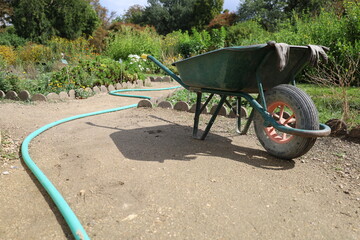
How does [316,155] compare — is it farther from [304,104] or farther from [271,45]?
[271,45]

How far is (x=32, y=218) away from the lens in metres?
1.56

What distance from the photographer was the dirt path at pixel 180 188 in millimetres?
1469

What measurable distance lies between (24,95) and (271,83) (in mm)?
4334

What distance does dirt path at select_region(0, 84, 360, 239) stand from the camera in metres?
1.47

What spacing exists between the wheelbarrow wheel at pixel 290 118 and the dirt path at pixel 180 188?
129 mm

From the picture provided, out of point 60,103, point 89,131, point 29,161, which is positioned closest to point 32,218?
point 29,161

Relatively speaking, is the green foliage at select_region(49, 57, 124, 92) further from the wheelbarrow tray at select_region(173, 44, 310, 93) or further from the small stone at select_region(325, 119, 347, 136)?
the small stone at select_region(325, 119, 347, 136)

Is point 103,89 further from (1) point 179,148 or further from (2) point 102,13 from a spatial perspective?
(2) point 102,13

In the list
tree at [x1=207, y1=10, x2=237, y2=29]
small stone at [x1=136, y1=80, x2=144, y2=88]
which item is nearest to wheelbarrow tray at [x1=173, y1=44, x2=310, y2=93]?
small stone at [x1=136, y1=80, x2=144, y2=88]

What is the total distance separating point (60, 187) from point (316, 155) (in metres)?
2.09

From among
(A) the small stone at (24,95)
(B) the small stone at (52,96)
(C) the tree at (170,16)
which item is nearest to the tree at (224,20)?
(C) the tree at (170,16)

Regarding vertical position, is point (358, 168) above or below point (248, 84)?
below

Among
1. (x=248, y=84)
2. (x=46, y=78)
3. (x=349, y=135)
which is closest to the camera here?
(x=248, y=84)

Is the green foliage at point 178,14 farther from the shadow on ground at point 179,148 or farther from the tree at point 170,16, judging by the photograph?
the shadow on ground at point 179,148
